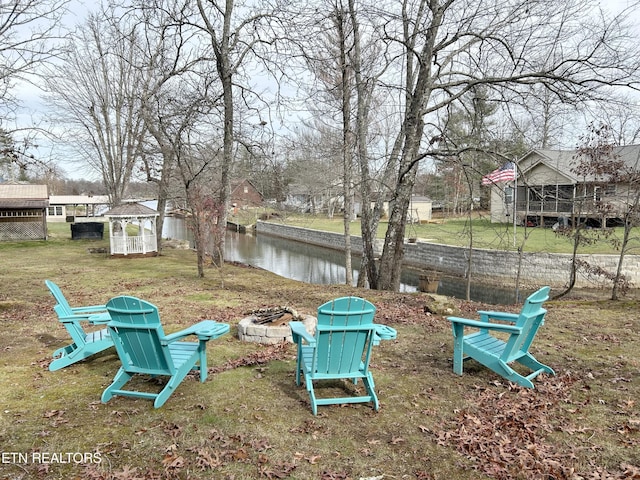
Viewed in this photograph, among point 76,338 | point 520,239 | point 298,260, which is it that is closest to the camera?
point 76,338

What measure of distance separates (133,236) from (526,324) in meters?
17.9

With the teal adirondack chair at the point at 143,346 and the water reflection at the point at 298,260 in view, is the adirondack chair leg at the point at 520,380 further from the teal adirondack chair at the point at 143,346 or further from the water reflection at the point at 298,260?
the water reflection at the point at 298,260

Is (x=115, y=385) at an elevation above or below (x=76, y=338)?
below

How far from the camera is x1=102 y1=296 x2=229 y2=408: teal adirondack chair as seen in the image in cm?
354

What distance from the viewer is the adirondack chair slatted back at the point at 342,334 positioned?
3.54 m

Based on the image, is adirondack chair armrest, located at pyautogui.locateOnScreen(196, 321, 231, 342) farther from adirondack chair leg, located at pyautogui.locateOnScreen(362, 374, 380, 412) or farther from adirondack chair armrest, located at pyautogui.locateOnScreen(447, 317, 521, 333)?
adirondack chair armrest, located at pyautogui.locateOnScreen(447, 317, 521, 333)

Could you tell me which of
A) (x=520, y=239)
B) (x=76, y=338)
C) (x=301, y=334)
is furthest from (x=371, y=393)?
(x=520, y=239)

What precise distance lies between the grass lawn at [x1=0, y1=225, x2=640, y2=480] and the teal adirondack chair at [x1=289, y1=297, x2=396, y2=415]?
20 centimetres

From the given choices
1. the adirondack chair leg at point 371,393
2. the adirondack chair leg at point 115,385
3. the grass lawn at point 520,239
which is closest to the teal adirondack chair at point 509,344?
the adirondack chair leg at point 371,393

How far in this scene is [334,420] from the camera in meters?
3.56

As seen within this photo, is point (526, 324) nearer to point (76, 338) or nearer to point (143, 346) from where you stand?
point (143, 346)

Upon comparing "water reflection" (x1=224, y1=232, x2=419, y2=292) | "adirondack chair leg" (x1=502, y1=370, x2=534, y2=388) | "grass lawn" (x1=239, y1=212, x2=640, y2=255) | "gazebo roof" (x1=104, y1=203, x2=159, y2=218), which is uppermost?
"gazebo roof" (x1=104, y1=203, x2=159, y2=218)

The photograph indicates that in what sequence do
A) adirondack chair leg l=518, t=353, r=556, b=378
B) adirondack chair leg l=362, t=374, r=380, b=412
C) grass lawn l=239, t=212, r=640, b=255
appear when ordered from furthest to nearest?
1. grass lawn l=239, t=212, r=640, b=255
2. adirondack chair leg l=518, t=353, r=556, b=378
3. adirondack chair leg l=362, t=374, r=380, b=412

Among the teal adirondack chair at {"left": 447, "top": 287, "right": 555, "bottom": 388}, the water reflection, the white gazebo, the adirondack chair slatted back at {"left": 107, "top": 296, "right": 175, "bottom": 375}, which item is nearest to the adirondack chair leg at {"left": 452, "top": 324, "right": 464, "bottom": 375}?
the teal adirondack chair at {"left": 447, "top": 287, "right": 555, "bottom": 388}
